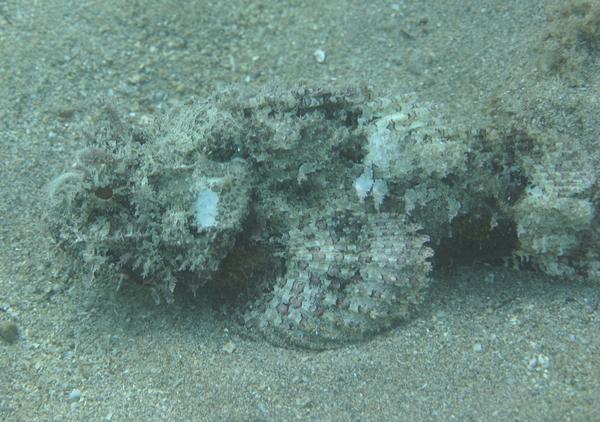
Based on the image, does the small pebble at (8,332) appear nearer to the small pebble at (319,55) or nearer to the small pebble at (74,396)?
the small pebble at (74,396)

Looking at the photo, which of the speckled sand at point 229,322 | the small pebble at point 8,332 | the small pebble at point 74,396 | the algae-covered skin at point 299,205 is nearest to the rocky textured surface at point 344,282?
the algae-covered skin at point 299,205

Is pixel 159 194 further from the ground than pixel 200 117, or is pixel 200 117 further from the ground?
pixel 200 117

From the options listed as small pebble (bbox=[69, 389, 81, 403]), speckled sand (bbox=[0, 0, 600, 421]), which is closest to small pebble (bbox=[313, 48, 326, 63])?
speckled sand (bbox=[0, 0, 600, 421])

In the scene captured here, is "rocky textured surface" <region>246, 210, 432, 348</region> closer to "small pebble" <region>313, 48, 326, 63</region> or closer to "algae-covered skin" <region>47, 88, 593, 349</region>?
"algae-covered skin" <region>47, 88, 593, 349</region>

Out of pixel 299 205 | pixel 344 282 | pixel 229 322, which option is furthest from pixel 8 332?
pixel 344 282

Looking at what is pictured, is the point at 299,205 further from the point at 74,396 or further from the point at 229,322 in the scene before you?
the point at 74,396

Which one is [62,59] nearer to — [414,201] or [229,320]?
[229,320]

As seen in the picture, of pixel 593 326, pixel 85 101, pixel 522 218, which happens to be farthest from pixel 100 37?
pixel 593 326
